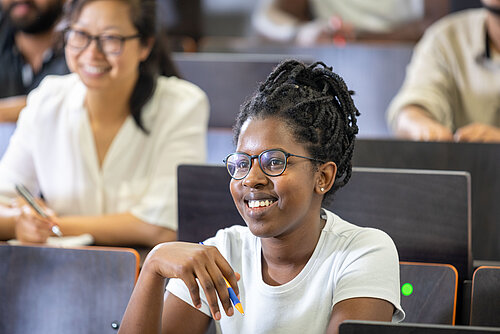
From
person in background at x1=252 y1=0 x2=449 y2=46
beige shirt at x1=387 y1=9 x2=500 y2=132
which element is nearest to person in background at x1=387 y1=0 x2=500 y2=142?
beige shirt at x1=387 y1=9 x2=500 y2=132

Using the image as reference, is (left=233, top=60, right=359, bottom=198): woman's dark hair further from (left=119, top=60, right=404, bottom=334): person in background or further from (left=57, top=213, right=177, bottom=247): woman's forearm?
(left=57, top=213, right=177, bottom=247): woman's forearm

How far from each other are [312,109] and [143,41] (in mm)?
1038

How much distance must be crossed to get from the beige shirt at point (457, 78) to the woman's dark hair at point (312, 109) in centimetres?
141

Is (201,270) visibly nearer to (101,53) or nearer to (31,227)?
(31,227)

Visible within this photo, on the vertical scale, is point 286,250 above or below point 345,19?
below

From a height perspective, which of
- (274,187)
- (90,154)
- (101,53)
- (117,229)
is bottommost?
(117,229)

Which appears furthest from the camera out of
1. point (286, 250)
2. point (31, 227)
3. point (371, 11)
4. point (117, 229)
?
point (371, 11)

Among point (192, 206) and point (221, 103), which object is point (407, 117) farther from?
point (192, 206)

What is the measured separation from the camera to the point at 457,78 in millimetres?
2734

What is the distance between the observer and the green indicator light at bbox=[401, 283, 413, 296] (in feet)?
4.76

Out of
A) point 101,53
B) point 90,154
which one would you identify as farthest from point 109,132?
point 101,53

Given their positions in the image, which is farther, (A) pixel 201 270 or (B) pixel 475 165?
(B) pixel 475 165

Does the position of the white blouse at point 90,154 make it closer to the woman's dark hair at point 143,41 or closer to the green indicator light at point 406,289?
the woman's dark hair at point 143,41

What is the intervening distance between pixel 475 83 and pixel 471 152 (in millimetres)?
808
